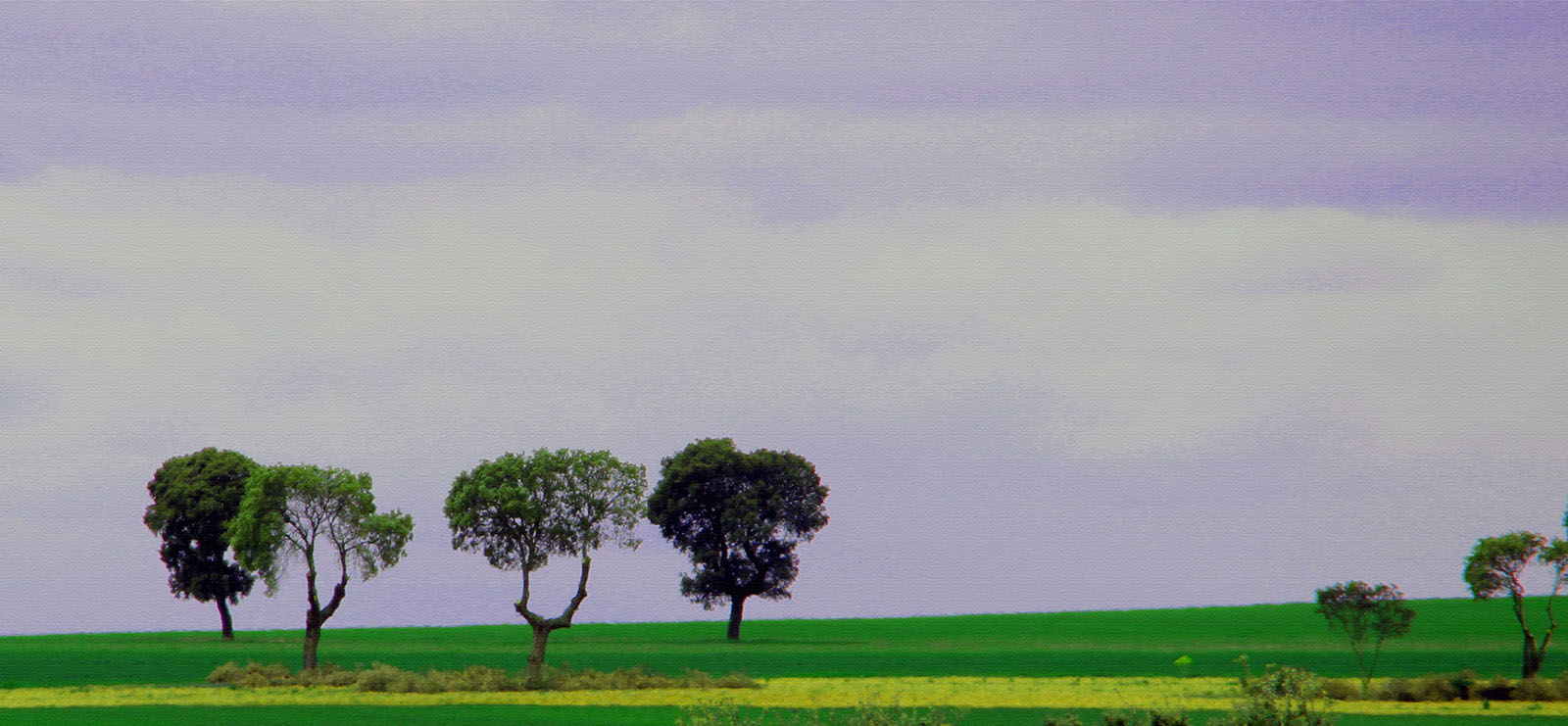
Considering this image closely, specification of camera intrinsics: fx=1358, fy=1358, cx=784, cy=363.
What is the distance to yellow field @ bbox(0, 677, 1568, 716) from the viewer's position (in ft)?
141

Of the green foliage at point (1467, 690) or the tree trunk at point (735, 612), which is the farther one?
the tree trunk at point (735, 612)

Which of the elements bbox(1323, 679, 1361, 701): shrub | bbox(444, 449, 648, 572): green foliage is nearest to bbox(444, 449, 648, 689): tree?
bbox(444, 449, 648, 572): green foliage

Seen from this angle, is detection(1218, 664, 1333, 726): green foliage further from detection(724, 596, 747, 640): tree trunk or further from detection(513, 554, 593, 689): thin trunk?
detection(724, 596, 747, 640): tree trunk

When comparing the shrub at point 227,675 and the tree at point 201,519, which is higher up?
the tree at point 201,519

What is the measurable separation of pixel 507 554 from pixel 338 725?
53.1ft

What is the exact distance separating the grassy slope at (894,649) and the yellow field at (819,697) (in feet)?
18.4

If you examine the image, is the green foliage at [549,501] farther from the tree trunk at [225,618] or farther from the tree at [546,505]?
the tree trunk at [225,618]

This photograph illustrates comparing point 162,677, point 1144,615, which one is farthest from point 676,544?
point 1144,615

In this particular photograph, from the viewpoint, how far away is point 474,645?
74750 mm

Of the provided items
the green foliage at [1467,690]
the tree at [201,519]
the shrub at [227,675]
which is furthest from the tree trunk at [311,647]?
the green foliage at [1467,690]

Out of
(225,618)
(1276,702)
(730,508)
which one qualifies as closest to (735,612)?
(730,508)

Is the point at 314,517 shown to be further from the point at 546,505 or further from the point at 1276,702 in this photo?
the point at 1276,702

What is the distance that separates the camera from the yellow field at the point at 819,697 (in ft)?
141

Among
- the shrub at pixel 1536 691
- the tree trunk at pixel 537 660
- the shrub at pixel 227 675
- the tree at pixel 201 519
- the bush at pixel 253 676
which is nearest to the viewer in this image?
the shrub at pixel 1536 691
